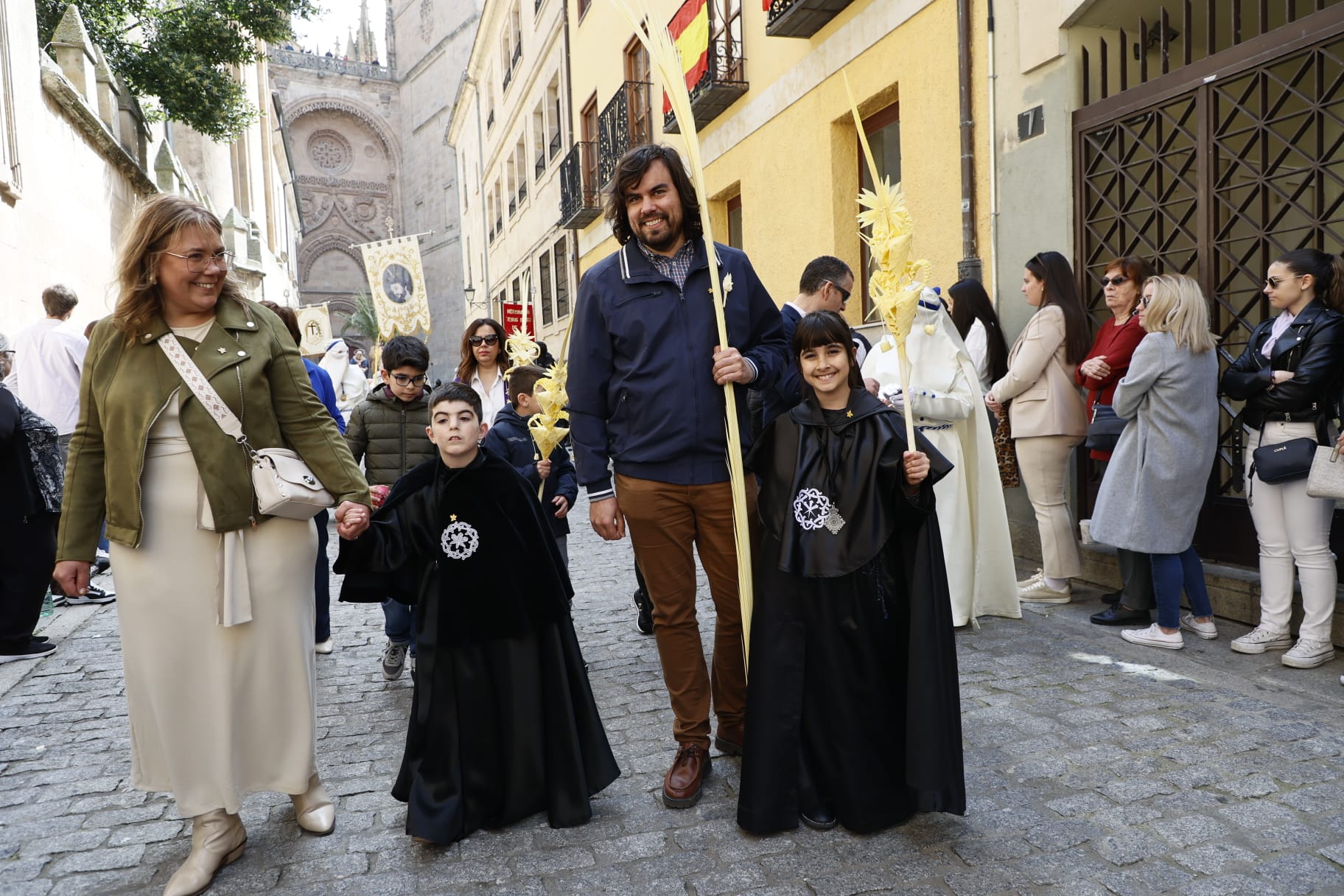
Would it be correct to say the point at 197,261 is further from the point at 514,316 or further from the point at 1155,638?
the point at 514,316

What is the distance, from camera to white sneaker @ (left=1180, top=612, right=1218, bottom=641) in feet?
16.2

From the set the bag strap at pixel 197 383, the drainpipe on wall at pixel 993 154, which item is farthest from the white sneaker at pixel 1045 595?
the bag strap at pixel 197 383

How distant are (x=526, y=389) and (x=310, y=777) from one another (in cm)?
234

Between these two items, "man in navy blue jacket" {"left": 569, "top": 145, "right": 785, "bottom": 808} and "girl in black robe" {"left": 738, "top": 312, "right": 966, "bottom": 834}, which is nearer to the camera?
"girl in black robe" {"left": 738, "top": 312, "right": 966, "bottom": 834}

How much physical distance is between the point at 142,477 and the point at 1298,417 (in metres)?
4.73

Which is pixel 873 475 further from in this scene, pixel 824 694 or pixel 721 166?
pixel 721 166

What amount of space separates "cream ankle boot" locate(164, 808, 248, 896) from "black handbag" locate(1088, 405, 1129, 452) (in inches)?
175

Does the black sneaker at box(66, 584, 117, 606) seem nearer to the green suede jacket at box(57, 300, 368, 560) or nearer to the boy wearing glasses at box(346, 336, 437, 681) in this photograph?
the boy wearing glasses at box(346, 336, 437, 681)

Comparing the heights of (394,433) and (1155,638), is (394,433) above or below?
above

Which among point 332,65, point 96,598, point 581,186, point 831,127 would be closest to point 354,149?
point 332,65

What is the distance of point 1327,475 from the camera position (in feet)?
13.6

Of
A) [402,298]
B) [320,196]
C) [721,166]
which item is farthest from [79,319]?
[320,196]

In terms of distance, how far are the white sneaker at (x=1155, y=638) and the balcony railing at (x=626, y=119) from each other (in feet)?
35.8

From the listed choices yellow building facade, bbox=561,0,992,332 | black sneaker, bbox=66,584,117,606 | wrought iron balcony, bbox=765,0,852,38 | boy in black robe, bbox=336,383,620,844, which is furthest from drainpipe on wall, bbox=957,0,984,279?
black sneaker, bbox=66,584,117,606
